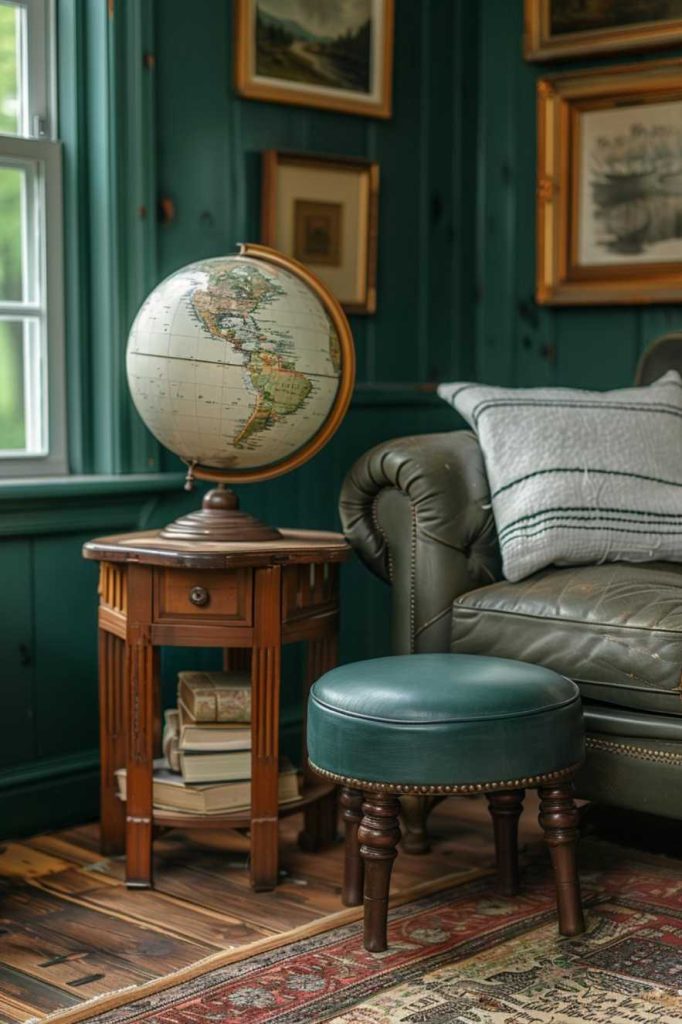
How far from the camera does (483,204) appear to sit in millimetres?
4117

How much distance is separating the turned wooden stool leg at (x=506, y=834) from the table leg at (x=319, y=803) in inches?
17.5

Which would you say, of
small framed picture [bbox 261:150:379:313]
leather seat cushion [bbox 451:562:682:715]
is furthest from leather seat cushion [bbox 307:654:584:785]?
small framed picture [bbox 261:150:379:313]

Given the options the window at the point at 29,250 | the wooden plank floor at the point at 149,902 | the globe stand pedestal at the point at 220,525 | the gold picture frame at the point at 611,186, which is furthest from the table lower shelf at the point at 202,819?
the gold picture frame at the point at 611,186

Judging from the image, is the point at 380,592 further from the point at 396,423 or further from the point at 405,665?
the point at 405,665

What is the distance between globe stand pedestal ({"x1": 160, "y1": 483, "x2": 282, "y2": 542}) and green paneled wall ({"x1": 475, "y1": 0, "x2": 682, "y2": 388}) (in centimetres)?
142

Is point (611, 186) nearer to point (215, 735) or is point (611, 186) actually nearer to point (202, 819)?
point (215, 735)

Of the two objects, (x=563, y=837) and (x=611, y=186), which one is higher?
(x=611, y=186)

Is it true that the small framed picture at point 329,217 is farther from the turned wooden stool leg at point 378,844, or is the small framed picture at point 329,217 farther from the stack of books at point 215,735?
the turned wooden stool leg at point 378,844

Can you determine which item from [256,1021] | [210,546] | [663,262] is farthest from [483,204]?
[256,1021]

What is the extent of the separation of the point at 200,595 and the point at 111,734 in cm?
47

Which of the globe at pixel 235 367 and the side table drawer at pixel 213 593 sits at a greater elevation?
the globe at pixel 235 367

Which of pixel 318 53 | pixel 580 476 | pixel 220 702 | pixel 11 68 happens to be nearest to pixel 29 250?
pixel 11 68

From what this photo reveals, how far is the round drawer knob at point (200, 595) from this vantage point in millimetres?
2734

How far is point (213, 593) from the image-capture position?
9.00 ft
